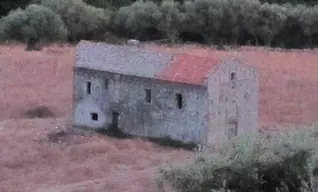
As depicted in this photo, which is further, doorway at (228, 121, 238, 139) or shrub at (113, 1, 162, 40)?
shrub at (113, 1, 162, 40)

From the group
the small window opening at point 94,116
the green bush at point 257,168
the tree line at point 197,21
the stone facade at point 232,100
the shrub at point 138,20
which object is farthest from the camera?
the shrub at point 138,20

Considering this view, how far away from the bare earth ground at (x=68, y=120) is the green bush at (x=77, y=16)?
5486mm

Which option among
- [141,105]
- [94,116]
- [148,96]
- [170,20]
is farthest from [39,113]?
[170,20]

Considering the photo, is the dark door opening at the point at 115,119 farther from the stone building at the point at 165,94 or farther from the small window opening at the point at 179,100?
the small window opening at the point at 179,100

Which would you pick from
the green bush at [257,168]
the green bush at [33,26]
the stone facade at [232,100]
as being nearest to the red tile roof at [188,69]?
the stone facade at [232,100]

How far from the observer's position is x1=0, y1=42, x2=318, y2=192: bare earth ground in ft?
94.0

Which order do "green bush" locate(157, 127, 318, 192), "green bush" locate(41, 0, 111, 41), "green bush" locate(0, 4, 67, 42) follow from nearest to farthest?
"green bush" locate(157, 127, 318, 192) < "green bush" locate(0, 4, 67, 42) < "green bush" locate(41, 0, 111, 41)

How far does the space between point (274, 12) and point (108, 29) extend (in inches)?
461

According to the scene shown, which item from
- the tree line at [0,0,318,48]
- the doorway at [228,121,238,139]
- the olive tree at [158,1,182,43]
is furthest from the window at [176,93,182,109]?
the olive tree at [158,1,182,43]

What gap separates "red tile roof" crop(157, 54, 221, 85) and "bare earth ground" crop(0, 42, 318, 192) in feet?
9.22

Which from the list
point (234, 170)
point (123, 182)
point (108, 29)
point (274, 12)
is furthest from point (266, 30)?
point (234, 170)

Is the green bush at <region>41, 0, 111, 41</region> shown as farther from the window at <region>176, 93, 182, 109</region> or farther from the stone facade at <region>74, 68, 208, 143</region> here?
→ the window at <region>176, 93, 182, 109</region>

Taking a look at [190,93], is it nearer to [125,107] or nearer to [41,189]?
[125,107]

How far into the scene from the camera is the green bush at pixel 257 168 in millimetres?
15688
